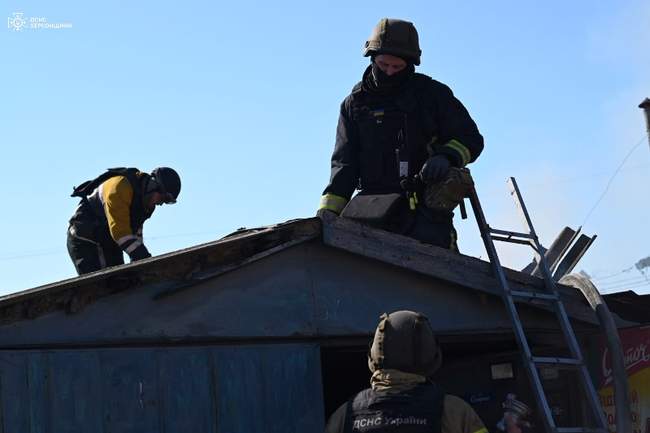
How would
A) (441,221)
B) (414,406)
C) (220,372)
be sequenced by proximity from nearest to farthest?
(414,406) < (220,372) < (441,221)

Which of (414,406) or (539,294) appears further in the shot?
(539,294)

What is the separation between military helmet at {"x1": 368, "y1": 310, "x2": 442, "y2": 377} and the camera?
4.55 m

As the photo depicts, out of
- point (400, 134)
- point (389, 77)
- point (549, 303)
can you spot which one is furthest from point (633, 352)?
point (389, 77)

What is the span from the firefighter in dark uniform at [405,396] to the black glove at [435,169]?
3.08 metres

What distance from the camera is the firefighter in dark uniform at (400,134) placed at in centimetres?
800

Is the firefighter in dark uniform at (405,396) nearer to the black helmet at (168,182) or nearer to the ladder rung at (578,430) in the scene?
the ladder rung at (578,430)

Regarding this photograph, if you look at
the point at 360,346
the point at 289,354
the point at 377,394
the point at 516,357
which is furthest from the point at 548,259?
the point at 377,394

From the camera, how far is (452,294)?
7.54 m

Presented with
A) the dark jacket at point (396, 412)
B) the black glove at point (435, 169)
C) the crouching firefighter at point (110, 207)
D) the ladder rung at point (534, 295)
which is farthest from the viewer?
the crouching firefighter at point (110, 207)

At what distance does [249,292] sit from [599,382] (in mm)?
2488

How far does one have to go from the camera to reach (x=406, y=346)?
15.0ft

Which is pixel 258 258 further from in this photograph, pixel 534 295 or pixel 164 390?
pixel 534 295

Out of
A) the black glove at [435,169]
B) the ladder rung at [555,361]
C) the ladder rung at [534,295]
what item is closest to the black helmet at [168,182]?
the black glove at [435,169]

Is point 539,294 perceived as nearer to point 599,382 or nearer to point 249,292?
point 599,382
